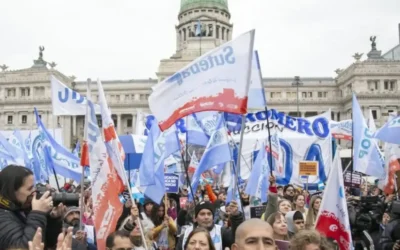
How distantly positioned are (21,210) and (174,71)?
63.4 metres

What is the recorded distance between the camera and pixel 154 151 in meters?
8.95

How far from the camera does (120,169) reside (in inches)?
217

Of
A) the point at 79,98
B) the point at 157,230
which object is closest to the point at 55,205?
the point at 157,230

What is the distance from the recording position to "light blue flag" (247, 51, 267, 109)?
7.49 meters

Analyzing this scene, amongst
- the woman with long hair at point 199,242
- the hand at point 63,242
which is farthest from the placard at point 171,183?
the hand at point 63,242

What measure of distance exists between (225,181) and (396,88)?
51.6 metres

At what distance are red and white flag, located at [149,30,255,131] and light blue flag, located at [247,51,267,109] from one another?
1126 millimetres

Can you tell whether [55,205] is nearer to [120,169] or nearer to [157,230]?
[120,169]

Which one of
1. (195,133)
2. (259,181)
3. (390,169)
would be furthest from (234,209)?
(390,169)

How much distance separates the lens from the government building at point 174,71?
62.3 metres

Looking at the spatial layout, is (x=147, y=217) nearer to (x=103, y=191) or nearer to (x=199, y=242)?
(x=103, y=191)

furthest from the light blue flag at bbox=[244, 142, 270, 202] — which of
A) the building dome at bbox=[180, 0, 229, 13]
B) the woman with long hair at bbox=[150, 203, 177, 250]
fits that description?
the building dome at bbox=[180, 0, 229, 13]

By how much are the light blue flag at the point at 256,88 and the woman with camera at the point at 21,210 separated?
459 centimetres

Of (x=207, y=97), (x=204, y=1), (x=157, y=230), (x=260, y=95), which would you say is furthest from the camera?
(x=204, y=1)
